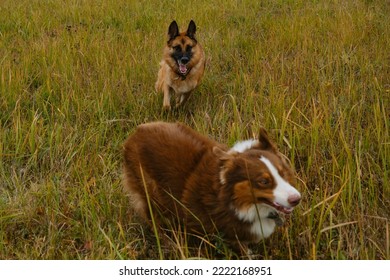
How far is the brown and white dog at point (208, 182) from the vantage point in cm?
234

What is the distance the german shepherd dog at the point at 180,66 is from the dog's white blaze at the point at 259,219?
2.74m

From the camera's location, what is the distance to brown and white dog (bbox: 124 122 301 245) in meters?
2.34

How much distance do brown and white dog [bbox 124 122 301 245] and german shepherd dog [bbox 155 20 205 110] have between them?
2.17 meters

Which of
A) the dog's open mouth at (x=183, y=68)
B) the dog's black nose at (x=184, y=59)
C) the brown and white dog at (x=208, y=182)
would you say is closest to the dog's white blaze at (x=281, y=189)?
the brown and white dog at (x=208, y=182)

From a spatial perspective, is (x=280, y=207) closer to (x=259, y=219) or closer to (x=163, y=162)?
(x=259, y=219)

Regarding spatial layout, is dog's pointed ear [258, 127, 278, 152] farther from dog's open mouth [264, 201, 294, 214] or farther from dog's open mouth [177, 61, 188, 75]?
dog's open mouth [177, 61, 188, 75]

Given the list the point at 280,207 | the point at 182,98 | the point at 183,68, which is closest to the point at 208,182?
the point at 280,207

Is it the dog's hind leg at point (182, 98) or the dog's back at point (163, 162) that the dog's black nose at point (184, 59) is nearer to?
the dog's hind leg at point (182, 98)

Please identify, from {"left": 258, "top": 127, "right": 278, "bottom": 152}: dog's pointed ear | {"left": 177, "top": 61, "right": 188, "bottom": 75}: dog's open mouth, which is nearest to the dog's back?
{"left": 258, "top": 127, "right": 278, "bottom": 152}: dog's pointed ear

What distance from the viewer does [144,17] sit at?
291 inches

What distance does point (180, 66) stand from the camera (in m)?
5.45
